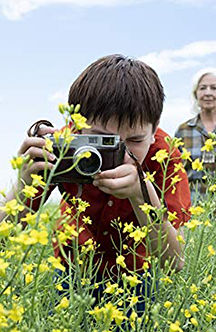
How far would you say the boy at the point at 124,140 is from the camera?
47.1 inches

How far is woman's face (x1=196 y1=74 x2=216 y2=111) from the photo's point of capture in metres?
3.65

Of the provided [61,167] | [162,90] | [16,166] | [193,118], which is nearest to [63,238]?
[16,166]

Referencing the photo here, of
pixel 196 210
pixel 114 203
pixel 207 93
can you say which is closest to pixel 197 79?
pixel 207 93

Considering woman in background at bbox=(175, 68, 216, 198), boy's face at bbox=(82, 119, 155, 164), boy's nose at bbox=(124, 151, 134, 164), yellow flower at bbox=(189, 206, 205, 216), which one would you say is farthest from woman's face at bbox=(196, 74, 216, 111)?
yellow flower at bbox=(189, 206, 205, 216)

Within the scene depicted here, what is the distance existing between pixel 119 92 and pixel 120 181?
1.05 ft

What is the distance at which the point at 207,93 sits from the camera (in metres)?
3.71

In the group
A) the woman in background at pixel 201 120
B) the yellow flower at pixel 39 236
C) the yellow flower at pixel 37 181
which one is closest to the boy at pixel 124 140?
the yellow flower at pixel 37 181

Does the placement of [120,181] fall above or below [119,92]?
below

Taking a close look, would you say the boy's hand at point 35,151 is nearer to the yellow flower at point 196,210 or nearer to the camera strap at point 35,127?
the camera strap at point 35,127

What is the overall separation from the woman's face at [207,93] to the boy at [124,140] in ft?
→ 6.98

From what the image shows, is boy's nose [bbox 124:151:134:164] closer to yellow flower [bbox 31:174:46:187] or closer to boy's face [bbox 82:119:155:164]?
boy's face [bbox 82:119:155:164]

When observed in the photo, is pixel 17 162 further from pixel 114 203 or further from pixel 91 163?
Answer: pixel 114 203

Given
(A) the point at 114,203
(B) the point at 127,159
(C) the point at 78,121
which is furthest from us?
(A) the point at 114,203

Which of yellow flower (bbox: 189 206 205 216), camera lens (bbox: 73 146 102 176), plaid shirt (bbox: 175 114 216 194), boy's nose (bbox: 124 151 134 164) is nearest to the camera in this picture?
yellow flower (bbox: 189 206 205 216)
